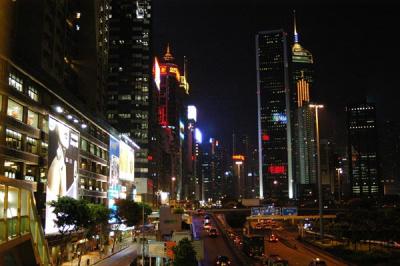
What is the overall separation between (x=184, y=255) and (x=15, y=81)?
26.1 meters

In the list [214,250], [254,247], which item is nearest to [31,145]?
[254,247]

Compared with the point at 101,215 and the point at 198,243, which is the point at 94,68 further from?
the point at 198,243

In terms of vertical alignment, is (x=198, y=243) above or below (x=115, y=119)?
below

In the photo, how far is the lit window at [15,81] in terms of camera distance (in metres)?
45.5

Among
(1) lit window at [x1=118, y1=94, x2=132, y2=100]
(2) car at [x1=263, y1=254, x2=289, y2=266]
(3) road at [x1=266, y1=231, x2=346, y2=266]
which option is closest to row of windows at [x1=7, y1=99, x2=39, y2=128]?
(2) car at [x1=263, y1=254, x2=289, y2=266]

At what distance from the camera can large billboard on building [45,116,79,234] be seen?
53.7 m

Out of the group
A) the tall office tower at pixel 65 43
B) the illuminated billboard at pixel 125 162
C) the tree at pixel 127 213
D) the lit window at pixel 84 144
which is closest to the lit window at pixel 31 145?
the tall office tower at pixel 65 43

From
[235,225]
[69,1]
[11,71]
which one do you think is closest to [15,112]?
[11,71]

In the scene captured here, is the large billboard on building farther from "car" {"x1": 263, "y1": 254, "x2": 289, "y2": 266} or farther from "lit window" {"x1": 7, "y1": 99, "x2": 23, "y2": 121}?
"car" {"x1": 263, "y1": 254, "x2": 289, "y2": 266}

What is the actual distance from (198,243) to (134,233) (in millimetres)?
70153

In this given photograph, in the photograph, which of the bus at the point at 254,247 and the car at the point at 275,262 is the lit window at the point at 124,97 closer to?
the bus at the point at 254,247

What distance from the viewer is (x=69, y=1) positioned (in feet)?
299

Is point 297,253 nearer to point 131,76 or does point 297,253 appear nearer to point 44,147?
point 44,147

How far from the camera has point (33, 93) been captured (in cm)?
5147
